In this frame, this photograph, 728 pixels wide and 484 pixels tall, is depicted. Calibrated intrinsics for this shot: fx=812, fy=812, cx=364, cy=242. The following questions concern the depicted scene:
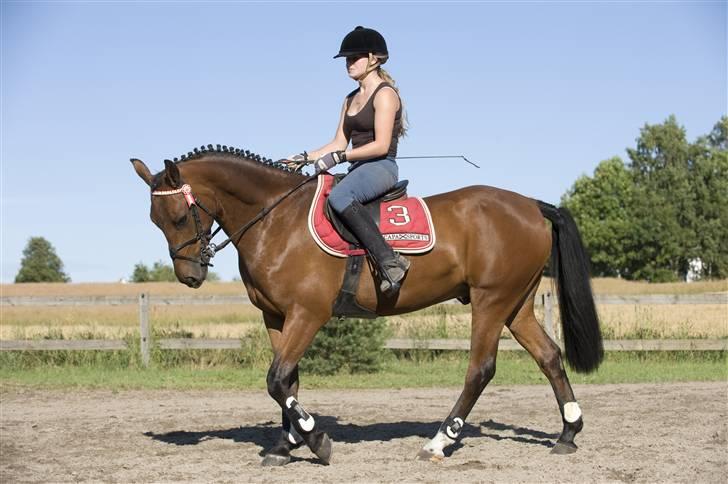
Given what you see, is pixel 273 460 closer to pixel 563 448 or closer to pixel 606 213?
pixel 563 448

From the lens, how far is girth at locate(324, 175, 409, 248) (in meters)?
6.77

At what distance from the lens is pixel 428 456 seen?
6.73 metres

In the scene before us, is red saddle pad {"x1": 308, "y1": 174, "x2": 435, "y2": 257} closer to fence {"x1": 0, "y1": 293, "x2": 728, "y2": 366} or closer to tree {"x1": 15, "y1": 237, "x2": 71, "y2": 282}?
fence {"x1": 0, "y1": 293, "x2": 728, "y2": 366}

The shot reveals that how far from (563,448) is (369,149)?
3048 mm

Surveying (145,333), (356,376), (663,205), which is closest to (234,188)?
(356,376)

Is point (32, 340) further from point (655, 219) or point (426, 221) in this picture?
point (655, 219)

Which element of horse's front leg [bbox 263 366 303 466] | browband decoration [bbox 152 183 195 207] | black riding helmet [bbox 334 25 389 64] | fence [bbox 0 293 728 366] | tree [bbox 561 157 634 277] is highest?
tree [bbox 561 157 634 277]

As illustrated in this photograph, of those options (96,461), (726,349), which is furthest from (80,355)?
(726,349)

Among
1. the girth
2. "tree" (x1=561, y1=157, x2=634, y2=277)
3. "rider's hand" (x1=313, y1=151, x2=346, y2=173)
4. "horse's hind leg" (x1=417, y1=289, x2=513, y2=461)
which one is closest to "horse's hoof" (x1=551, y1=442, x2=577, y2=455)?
"horse's hind leg" (x1=417, y1=289, x2=513, y2=461)

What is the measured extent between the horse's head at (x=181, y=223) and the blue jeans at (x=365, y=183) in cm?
113

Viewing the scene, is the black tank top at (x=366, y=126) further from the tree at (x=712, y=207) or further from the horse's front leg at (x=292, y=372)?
the tree at (x=712, y=207)

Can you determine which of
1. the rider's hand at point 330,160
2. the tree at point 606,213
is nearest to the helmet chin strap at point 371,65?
the rider's hand at point 330,160

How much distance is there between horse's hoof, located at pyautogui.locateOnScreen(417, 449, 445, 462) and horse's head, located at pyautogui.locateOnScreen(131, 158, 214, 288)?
2.32 meters

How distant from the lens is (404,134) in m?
7.10
